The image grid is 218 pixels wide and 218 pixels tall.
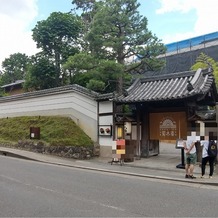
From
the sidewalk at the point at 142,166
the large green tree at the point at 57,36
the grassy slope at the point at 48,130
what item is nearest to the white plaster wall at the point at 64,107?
the grassy slope at the point at 48,130

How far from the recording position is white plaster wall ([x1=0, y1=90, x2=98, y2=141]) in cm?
1934

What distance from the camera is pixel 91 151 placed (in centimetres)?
1847

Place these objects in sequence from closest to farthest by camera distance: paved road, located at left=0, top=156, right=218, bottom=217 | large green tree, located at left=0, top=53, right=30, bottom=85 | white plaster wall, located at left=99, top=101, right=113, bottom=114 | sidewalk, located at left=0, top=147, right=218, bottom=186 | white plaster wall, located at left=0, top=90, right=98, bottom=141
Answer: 1. paved road, located at left=0, top=156, right=218, bottom=217
2. sidewalk, located at left=0, top=147, right=218, bottom=186
3. white plaster wall, located at left=99, top=101, right=113, bottom=114
4. white plaster wall, located at left=0, top=90, right=98, bottom=141
5. large green tree, located at left=0, top=53, right=30, bottom=85

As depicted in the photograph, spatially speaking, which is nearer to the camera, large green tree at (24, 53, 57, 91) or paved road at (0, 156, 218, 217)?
paved road at (0, 156, 218, 217)

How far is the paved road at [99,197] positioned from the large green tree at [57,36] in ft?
56.8

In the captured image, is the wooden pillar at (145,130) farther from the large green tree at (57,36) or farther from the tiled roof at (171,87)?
the large green tree at (57,36)

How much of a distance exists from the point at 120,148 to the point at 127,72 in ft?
25.3

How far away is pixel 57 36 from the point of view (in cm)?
2709

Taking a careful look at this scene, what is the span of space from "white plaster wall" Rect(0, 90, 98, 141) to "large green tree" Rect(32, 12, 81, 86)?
456 centimetres

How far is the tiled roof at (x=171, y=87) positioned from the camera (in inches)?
585

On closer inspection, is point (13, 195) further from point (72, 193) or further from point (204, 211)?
point (204, 211)

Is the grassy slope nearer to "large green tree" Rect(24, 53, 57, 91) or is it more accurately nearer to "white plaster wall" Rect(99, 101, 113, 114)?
"white plaster wall" Rect(99, 101, 113, 114)

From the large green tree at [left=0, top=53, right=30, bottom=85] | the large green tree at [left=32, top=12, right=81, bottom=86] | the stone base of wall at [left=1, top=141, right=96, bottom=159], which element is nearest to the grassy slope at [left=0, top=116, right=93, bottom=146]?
the stone base of wall at [left=1, top=141, right=96, bottom=159]

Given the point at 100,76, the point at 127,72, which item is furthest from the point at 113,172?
the point at 127,72
